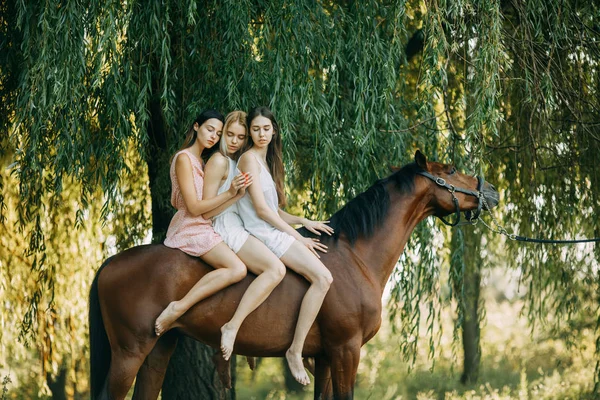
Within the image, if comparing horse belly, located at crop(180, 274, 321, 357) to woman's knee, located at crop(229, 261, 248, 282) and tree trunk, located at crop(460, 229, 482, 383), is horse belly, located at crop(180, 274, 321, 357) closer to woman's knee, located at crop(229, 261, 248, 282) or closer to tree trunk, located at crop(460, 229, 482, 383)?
woman's knee, located at crop(229, 261, 248, 282)

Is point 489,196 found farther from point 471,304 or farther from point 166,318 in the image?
point 471,304

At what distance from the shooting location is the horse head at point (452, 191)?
4715 millimetres

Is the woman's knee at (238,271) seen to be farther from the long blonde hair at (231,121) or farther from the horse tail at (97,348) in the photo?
the horse tail at (97,348)

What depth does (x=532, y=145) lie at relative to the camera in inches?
248

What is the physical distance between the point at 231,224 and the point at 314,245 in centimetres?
52

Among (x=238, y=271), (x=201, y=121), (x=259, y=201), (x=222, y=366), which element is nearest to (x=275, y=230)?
(x=259, y=201)

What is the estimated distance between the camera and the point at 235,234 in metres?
4.34

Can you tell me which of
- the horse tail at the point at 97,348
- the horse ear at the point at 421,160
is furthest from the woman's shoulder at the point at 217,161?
the horse ear at the point at 421,160

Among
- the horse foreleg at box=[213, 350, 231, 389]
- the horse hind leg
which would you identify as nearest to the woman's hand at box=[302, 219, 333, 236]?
the horse foreleg at box=[213, 350, 231, 389]

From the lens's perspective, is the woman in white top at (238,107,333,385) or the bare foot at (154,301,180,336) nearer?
the bare foot at (154,301,180,336)

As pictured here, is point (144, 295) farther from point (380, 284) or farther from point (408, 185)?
point (408, 185)

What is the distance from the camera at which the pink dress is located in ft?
14.0

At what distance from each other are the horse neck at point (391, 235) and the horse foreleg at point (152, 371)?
1313mm

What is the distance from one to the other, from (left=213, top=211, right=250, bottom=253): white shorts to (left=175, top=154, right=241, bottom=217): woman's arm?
0.15 meters
